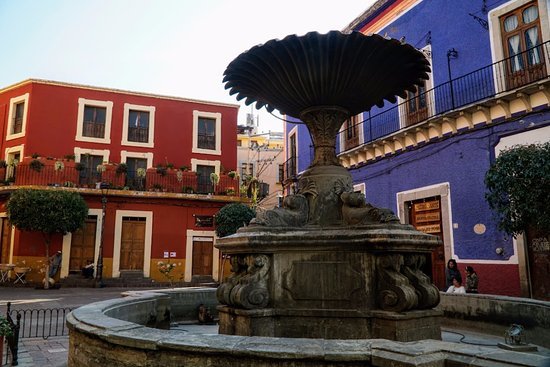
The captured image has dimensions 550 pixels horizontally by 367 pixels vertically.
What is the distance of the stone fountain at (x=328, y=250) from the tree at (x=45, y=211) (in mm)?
16604

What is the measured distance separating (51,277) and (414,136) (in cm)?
1669

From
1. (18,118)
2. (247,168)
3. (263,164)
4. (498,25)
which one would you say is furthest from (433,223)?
(247,168)

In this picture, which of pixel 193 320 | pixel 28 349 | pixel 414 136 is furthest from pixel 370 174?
pixel 28 349

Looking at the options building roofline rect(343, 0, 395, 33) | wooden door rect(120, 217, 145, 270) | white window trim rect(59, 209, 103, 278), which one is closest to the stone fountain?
building roofline rect(343, 0, 395, 33)

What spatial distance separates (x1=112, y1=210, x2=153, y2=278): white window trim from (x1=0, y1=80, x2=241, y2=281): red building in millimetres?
52

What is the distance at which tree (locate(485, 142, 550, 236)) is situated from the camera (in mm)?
8789

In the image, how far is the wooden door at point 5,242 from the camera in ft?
69.9

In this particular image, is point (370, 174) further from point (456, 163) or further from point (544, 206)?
point (544, 206)

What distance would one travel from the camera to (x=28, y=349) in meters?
7.04

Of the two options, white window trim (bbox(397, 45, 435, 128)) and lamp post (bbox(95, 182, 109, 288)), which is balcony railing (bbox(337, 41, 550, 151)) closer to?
white window trim (bbox(397, 45, 435, 128))

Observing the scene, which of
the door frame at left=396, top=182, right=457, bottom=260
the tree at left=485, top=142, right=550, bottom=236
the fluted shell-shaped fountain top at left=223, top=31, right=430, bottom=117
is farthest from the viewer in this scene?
the door frame at left=396, top=182, right=457, bottom=260

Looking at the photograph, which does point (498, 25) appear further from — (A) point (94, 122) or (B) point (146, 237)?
(A) point (94, 122)

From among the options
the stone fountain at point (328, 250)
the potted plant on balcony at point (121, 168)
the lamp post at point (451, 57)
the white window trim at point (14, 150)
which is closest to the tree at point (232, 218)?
the potted plant on balcony at point (121, 168)

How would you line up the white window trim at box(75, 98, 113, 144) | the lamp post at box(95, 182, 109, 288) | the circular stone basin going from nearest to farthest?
the circular stone basin < the lamp post at box(95, 182, 109, 288) < the white window trim at box(75, 98, 113, 144)
